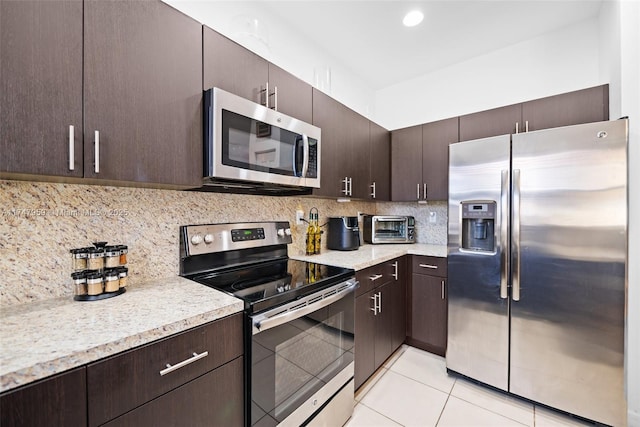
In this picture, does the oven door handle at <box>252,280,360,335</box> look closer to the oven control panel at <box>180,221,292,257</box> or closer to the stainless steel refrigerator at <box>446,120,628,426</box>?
the oven control panel at <box>180,221,292,257</box>

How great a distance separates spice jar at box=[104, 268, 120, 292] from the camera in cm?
106

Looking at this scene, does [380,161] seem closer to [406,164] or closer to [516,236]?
[406,164]

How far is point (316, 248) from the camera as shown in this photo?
7.25 feet

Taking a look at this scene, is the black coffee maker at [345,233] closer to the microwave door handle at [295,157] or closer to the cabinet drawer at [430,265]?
the cabinet drawer at [430,265]

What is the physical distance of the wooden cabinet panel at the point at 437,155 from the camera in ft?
8.00

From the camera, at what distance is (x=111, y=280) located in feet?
3.49

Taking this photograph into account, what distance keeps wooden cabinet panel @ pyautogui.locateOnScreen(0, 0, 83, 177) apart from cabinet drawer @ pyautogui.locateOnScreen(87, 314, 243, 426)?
0.63 metres

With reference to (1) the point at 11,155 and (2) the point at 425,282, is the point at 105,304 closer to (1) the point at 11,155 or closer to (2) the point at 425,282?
(1) the point at 11,155

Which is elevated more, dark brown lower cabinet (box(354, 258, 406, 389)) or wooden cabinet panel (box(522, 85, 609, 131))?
wooden cabinet panel (box(522, 85, 609, 131))

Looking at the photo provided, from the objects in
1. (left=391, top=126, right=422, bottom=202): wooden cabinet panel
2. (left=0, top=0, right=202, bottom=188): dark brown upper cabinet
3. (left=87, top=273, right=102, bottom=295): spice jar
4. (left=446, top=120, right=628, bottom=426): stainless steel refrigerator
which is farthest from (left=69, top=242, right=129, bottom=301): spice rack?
(left=391, top=126, right=422, bottom=202): wooden cabinet panel

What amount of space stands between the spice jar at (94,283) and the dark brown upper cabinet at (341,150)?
1.24m

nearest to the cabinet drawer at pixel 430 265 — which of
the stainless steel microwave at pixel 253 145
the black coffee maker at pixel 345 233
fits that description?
the black coffee maker at pixel 345 233

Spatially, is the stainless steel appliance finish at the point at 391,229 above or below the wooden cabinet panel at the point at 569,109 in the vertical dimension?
below

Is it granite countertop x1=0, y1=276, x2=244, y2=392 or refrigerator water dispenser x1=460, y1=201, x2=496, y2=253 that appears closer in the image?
granite countertop x1=0, y1=276, x2=244, y2=392
